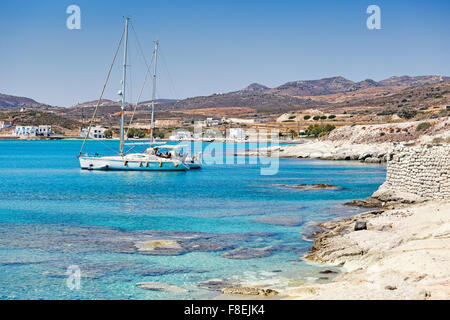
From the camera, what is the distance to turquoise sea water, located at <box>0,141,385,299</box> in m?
11.5

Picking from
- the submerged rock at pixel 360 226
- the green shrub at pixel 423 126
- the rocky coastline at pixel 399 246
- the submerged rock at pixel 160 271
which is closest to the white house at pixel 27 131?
the green shrub at pixel 423 126

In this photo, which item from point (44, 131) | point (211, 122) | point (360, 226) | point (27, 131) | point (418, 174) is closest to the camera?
point (360, 226)

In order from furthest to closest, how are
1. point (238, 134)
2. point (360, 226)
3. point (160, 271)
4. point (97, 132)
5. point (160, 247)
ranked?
point (97, 132) < point (238, 134) < point (360, 226) < point (160, 247) < point (160, 271)

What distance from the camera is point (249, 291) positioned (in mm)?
10312

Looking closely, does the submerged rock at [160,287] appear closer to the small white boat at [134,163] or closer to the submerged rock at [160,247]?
A: the submerged rock at [160,247]

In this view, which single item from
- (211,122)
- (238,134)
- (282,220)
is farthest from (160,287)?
(211,122)

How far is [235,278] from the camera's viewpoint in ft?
38.1

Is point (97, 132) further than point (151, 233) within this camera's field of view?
Yes

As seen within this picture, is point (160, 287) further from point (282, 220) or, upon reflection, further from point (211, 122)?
point (211, 122)

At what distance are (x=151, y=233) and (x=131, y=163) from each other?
87.0 ft

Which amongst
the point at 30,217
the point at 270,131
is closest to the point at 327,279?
the point at 30,217

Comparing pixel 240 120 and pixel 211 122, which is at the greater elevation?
pixel 240 120

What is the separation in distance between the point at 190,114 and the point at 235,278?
176m
